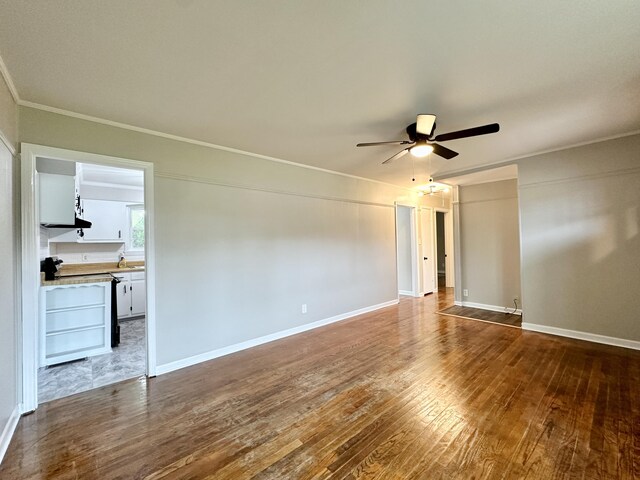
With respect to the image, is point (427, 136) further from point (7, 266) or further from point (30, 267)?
point (30, 267)

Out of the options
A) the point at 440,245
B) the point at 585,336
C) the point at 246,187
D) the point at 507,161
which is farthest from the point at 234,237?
the point at 440,245

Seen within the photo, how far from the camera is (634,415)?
2.14m

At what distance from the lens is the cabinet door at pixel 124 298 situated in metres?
5.11

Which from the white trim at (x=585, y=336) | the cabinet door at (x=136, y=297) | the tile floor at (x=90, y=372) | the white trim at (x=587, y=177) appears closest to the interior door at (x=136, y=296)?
the cabinet door at (x=136, y=297)

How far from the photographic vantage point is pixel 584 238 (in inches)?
149

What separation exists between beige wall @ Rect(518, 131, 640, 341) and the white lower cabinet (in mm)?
6040

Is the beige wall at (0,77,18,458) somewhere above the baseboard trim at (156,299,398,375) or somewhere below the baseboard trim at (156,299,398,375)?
above

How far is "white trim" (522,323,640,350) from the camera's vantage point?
11.4 ft

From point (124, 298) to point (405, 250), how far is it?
20.1 ft

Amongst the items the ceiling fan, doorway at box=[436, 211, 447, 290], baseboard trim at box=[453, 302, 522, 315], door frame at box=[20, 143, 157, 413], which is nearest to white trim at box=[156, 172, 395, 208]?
door frame at box=[20, 143, 157, 413]

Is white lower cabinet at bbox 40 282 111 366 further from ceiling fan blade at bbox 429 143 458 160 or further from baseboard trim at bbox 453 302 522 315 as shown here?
baseboard trim at bbox 453 302 522 315

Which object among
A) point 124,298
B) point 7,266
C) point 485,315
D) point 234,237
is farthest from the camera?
point 124,298

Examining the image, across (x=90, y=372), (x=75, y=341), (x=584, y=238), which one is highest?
(x=584, y=238)

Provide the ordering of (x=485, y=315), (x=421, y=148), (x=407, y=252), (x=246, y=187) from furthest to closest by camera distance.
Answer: (x=407, y=252) < (x=485, y=315) < (x=246, y=187) < (x=421, y=148)
